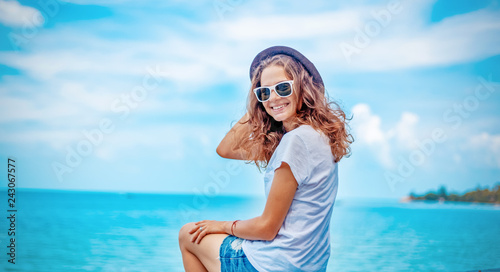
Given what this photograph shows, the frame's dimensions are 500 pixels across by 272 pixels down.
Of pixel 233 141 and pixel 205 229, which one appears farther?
pixel 233 141

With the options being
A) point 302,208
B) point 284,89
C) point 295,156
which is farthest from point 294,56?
point 302,208

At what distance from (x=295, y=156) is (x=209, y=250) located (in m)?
0.45

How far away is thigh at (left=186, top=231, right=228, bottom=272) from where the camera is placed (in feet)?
5.33

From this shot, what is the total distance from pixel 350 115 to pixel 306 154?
0.47 m

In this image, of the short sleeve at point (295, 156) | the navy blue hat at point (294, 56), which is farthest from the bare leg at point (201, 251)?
the navy blue hat at point (294, 56)

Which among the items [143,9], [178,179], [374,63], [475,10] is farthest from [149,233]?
[178,179]

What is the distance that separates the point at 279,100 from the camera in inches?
67.9

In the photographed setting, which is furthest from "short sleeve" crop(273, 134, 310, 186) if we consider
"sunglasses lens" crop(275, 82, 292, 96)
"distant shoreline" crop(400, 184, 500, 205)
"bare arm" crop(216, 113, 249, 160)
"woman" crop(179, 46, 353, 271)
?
"distant shoreline" crop(400, 184, 500, 205)

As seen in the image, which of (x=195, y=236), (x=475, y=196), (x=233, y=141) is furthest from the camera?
(x=475, y=196)

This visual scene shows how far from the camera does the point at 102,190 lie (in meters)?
93.6

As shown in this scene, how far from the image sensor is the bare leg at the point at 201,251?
163 cm

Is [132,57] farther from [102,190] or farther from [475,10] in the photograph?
[102,190]

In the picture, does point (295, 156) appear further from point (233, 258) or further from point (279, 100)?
point (233, 258)

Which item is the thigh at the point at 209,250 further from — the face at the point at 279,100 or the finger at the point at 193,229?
the face at the point at 279,100
